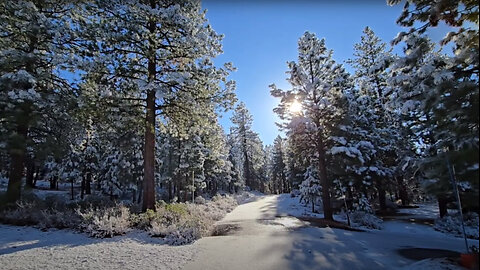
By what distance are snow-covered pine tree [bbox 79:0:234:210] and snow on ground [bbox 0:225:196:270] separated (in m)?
3.43

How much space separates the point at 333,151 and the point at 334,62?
5728 millimetres

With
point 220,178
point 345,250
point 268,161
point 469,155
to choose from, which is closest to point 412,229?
point 345,250

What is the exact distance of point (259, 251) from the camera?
20.4ft

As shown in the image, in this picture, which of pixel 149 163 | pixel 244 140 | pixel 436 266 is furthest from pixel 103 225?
pixel 244 140

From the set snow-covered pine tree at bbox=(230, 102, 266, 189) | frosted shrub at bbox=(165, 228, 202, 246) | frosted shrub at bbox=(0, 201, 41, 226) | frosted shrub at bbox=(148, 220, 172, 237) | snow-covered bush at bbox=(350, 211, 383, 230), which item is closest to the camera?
frosted shrub at bbox=(165, 228, 202, 246)

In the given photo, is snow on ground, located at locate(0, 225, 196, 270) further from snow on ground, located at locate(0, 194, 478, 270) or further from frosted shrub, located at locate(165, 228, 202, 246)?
frosted shrub, located at locate(165, 228, 202, 246)

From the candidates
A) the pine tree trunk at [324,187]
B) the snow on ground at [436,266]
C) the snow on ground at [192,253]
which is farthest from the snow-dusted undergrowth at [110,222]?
the pine tree trunk at [324,187]

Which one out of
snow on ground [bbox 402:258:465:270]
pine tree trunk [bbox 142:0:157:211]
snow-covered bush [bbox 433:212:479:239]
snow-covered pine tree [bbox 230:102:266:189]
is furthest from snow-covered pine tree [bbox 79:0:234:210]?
snow-covered pine tree [bbox 230:102:266:189]

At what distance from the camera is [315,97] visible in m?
16.0

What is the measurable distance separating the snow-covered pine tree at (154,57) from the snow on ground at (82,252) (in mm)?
3427

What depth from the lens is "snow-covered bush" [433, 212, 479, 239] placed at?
1116 cm

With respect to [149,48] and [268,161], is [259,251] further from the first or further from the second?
[268,161]

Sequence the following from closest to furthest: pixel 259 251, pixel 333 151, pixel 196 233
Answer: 1. pixel 259 251
2. pixel 196 233
3. pixel 333 151

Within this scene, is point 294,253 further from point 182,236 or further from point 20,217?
point 20,217
